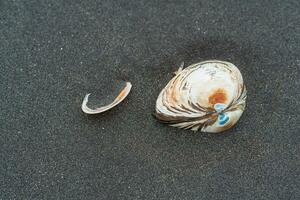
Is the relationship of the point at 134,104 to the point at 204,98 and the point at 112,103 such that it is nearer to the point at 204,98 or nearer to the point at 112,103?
the point at 112,103

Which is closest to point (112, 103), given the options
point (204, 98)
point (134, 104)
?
point (134, 104)

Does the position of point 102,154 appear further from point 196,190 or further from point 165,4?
point 165,4

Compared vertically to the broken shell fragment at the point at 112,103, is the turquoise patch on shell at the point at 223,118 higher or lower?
lower

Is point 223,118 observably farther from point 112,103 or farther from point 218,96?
point 112,103

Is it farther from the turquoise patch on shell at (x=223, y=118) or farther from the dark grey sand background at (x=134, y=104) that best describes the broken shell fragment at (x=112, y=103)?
the turquoise patch on shell at (x=223, y=118)

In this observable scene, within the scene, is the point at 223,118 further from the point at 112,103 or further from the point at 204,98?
the point at 112,103

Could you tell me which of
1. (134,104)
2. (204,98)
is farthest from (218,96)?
(134,104)

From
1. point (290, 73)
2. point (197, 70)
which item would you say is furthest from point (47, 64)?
point (290, 73)

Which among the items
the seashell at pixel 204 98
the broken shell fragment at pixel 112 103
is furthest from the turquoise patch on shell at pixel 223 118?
the broken shell fragment at pixel 112 103
